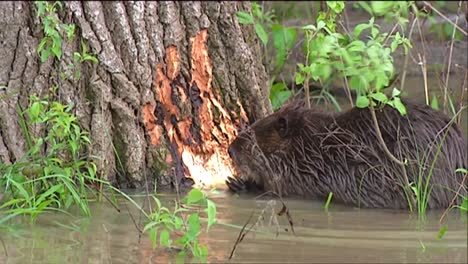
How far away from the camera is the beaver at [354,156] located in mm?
4250

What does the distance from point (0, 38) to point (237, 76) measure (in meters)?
1.01

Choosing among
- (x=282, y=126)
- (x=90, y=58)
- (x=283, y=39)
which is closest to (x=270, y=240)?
(x=90, y=58)

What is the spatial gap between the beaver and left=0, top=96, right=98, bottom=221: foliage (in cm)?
77

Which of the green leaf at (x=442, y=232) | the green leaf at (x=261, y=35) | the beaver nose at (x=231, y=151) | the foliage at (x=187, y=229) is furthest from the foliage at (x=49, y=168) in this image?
the green leaf at (x=442, y=232)

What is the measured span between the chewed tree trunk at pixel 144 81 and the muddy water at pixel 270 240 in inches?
14.6

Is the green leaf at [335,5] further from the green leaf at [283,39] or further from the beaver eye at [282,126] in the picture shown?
the green leaf at [283,39]

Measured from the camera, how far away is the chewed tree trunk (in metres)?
4.27

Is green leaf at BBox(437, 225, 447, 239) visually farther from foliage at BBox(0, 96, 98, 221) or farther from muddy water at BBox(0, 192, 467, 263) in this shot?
foliage at BBox(0, 96, 98, 221)

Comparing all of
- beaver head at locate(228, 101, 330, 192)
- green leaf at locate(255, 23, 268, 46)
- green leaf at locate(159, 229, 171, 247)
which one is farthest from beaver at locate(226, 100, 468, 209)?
green leaf at locate(159, 229, 171, 247)

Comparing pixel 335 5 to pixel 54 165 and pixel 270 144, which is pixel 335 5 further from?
pixel 54 165

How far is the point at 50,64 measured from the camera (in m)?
4.29

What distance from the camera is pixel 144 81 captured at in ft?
14.4

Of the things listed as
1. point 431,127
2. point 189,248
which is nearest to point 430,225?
point 431,127

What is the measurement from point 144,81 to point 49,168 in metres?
0.62
